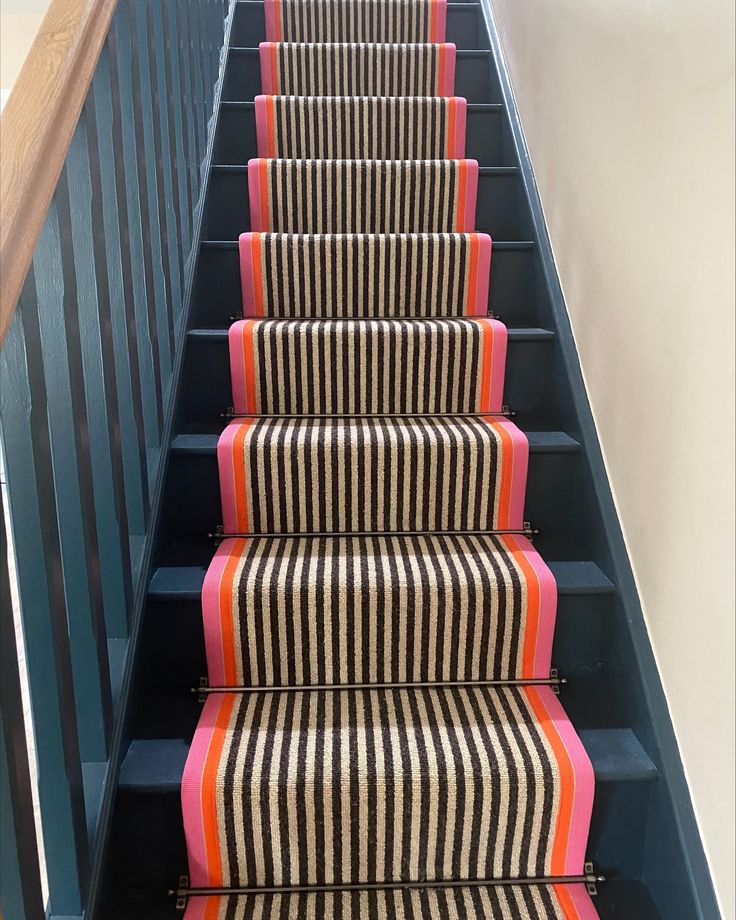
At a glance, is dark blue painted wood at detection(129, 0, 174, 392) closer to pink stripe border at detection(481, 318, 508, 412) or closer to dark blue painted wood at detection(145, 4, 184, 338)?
dark blue painted wood at detection(145, 4, 184, 338)

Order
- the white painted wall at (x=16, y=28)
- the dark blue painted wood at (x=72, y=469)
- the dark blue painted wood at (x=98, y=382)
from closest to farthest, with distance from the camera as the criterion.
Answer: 1. the dark blue painted wood at (x=72, y=469)
2. the dark blue painted wood at (x=98, y=382)
3. the white painted wall at (x=16, y=28)

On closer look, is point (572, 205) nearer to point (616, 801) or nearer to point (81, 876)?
point (616, 801)

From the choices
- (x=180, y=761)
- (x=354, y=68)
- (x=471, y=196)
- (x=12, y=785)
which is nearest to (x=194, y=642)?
(x=180, y=761)

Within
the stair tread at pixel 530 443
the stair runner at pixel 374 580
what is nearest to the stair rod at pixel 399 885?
the stair runner at pixel 374 580

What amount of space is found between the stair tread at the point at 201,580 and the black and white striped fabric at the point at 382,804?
256 mm

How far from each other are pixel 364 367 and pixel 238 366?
10.9 inches

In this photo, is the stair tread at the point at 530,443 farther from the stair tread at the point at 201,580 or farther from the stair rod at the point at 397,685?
the stair rod at the point at 397,685

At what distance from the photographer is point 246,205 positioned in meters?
2.26

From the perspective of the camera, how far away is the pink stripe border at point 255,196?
2.20m

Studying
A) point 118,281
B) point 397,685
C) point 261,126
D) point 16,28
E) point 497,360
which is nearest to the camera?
point 118,281

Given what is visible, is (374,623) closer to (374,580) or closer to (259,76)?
(374,580)

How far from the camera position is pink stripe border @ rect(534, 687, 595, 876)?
50.4 inches

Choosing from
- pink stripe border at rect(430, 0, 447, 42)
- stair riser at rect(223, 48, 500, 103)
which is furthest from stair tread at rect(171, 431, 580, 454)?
pink stripe border at rect(430, 0, 447, 42)

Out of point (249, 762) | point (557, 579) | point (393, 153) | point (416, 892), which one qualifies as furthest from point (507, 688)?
point (393, 153)
